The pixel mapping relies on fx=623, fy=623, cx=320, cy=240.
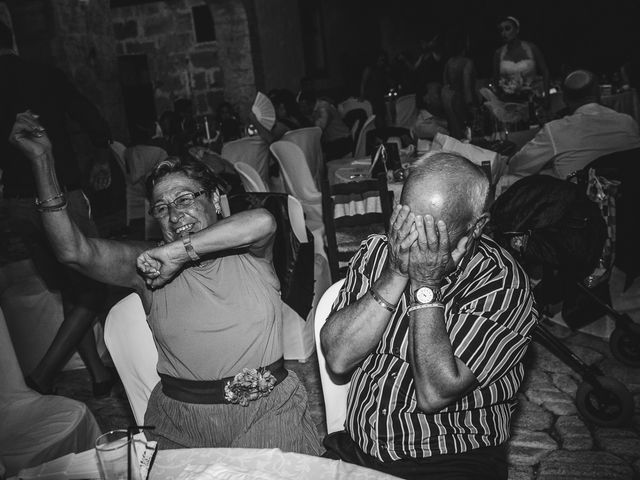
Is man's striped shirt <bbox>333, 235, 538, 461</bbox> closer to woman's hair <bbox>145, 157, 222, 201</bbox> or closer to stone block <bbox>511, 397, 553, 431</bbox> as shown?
woman's hair <bbox>145, 157, 222, 201</bbox>

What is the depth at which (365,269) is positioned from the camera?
73.7 inches

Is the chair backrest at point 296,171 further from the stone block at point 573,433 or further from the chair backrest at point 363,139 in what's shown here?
the stone block at point 573,433

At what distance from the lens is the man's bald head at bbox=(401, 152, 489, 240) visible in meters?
1.67

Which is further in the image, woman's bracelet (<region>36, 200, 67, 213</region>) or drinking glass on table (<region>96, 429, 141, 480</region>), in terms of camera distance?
woman's bracelet (<region>36, 200, 67, 213</region>)

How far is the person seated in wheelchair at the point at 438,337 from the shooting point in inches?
61.6

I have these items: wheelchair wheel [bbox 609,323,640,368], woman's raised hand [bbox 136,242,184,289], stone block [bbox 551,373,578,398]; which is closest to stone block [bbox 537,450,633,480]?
stone block [bbox 551,373,578,398]

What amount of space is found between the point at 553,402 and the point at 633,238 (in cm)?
98

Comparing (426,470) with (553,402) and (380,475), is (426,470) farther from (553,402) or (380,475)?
(553,402)

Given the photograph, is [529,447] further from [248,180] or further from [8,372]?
[248,180]

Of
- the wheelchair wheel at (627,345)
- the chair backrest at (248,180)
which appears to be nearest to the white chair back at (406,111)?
the chair backrest at (248,180)

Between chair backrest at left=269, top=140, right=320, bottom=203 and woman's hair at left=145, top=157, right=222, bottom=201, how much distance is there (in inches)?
126

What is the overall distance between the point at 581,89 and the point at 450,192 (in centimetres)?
273

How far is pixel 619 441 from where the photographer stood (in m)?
2.70

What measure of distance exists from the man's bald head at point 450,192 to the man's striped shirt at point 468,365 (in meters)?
0.13
